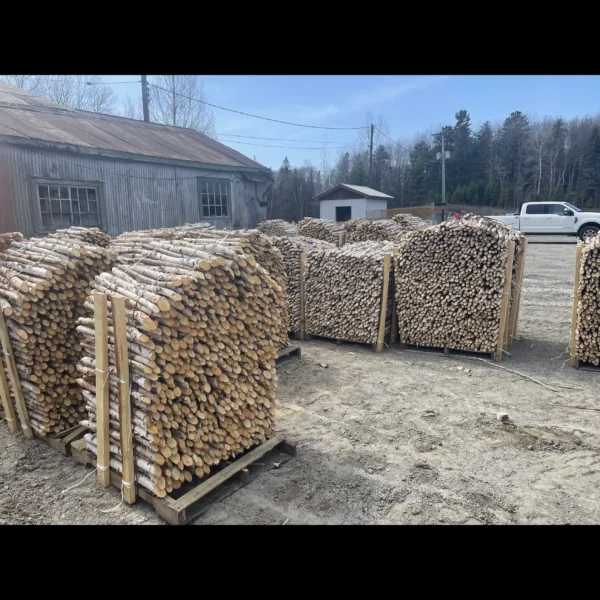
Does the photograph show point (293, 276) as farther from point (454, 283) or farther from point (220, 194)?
point (220, 194)

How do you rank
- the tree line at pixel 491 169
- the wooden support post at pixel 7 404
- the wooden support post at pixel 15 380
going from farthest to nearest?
1. the tree line at pixel 491 169
2. the wooden support post at pixel 7 404
3. the wooden support post at pixel 15 380

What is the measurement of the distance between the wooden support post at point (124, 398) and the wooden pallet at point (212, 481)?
0.13m

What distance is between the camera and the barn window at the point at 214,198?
1554 cm

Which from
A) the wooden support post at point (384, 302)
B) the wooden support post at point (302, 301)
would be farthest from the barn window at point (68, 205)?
the wooden support post at point (384, 302)

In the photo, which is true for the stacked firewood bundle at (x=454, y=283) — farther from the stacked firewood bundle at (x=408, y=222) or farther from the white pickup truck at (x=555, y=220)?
the white pickup truck at (x=555, y=220)

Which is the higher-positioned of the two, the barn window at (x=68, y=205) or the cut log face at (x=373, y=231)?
the barn window at (x=68, y=205)

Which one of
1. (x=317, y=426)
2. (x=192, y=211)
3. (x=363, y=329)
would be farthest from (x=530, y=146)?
(x=317, y=426)

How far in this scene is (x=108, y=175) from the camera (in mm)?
12328

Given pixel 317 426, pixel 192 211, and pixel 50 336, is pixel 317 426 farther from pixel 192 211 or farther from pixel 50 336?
pixel 192 211

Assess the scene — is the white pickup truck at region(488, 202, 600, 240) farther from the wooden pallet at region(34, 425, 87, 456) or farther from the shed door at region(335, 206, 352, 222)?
the wooden pallet at region(34, 425, 87, 456)

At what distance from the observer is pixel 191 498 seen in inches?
139

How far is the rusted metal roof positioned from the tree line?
82.6 feet

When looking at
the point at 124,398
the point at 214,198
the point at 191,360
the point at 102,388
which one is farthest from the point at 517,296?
the point at 214,198

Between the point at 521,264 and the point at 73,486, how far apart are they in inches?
310
